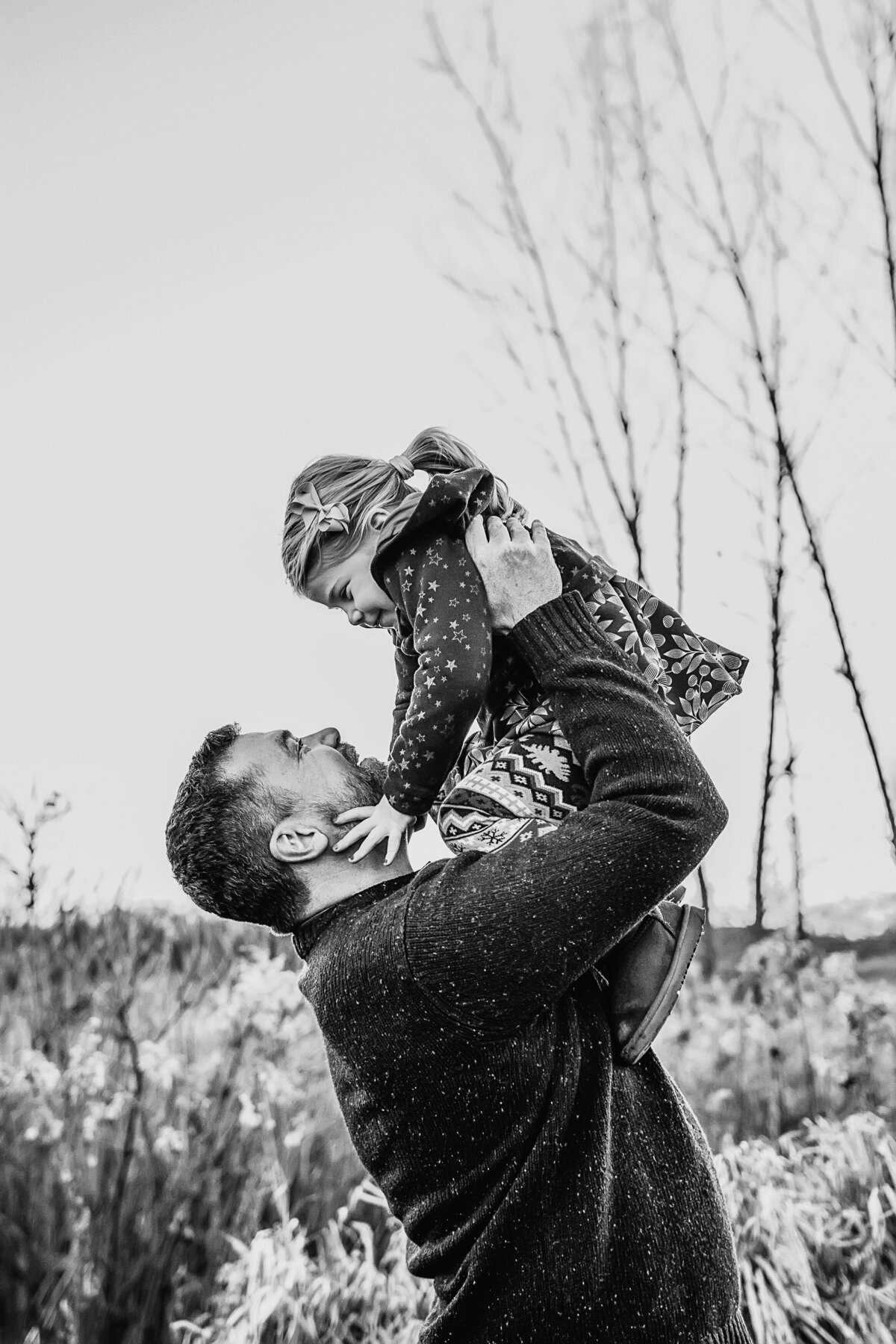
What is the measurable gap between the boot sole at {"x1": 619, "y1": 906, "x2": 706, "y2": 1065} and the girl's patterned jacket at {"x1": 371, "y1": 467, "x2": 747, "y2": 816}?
29cm

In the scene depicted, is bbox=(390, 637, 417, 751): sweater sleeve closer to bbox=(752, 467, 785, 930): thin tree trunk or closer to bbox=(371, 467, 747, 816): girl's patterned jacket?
bbox=(371, 467, 747, 816): girl's patterned jacket

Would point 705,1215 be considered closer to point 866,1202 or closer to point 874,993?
point 866,1202

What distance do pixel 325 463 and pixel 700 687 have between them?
621mm

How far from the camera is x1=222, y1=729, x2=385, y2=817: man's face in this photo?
154 cm

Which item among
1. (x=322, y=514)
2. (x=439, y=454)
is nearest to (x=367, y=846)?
Answer: (x=322, y=514)

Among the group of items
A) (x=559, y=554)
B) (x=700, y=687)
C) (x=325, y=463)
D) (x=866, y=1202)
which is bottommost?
(x=866, y=1202)

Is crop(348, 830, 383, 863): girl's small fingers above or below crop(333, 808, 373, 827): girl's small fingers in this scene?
below

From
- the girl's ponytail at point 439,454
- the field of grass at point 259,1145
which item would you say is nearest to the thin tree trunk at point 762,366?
the field of grass at point 259,1145

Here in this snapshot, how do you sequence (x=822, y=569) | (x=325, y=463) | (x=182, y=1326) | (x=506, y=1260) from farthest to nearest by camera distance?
(x=822, y=569) → (x=182, y=1326) → (x=325, y=463) → (x=506, y=1260)

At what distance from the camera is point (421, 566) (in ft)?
4.85

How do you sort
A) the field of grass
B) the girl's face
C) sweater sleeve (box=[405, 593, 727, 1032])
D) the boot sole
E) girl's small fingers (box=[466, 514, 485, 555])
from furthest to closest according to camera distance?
the field of grass < the girl's face < girl's small fingers (box=[466, 514, 485, 555]) < the boot sole < sweater sleeve (box=[405, 593, 727, 1032])

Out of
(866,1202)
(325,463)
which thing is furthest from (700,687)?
(866,1202)

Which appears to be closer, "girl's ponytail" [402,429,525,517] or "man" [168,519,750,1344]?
"man" [168,519,750,1344]


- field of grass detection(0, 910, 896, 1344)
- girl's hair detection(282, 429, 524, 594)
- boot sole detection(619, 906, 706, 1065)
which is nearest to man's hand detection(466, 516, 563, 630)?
girl's hair detection(282, 429, 524, 594)
